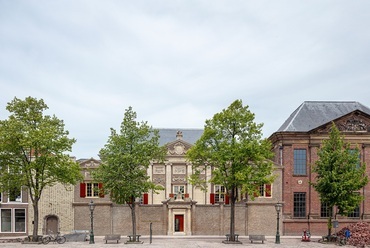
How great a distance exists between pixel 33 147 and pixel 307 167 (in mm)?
26130

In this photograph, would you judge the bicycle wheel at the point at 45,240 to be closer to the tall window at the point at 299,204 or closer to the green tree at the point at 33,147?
the green tree at the point at 33,147

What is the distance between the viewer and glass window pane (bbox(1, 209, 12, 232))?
128 ft

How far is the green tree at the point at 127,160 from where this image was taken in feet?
109

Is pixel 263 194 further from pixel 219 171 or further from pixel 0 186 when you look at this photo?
pixel 0 186

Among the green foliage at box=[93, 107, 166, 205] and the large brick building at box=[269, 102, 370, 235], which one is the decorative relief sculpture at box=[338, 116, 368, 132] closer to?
the large brick building at box=[269, 102, 370, 235]

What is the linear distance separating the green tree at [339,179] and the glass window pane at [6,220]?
2797 cm

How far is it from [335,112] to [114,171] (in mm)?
25269

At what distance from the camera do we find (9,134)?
31875 millimetres

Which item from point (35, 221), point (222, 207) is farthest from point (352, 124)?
point (35, 221)

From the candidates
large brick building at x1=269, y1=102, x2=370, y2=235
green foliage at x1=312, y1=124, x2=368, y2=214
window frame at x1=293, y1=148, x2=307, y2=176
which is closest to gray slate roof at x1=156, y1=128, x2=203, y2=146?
large brick building at x1=269, y1=102, x2=370, y2=235

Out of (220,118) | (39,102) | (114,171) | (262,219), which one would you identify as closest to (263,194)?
(262,219)

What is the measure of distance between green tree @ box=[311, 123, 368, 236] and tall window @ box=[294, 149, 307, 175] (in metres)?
6.52

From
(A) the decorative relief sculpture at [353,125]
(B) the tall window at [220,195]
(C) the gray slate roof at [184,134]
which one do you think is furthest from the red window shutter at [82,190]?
(A) the decorative relief sculpture at [353,125]

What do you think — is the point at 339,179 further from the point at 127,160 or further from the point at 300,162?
the point at 127,160
